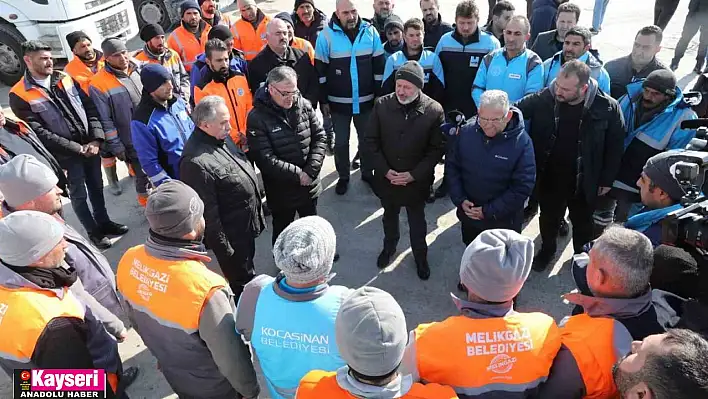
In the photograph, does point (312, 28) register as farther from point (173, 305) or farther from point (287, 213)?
point (173, 305)

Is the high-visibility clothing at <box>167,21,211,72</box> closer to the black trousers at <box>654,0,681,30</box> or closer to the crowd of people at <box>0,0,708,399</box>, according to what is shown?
the crowd of people at <box>0,0,708,399</box>

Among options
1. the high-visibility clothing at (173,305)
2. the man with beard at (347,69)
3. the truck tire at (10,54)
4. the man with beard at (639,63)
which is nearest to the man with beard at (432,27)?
the man with beard at (347,69)

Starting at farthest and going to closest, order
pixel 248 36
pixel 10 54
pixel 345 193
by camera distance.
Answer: pixel 10 54, pixel 248 36, pixel 345 193

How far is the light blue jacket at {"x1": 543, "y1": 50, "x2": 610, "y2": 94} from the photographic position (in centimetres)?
441

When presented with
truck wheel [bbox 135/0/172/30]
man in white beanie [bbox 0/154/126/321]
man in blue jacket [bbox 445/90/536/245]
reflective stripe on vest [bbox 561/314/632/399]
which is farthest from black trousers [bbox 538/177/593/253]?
truck wheel [bbox 135/0/172/30]

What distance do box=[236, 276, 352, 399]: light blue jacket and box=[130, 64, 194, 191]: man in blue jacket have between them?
2.32 m

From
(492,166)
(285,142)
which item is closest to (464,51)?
(492,166)

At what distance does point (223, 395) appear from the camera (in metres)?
2.82

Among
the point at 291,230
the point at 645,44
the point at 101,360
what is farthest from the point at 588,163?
the point at 101,360

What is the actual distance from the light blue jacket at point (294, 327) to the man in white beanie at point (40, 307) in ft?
2.95

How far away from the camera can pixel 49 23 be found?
8242 millimetres

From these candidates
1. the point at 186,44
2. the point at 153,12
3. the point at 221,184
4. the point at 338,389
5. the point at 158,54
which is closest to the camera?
the point at 338,389

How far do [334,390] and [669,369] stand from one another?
1097mm

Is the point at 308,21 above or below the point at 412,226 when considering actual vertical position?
above
